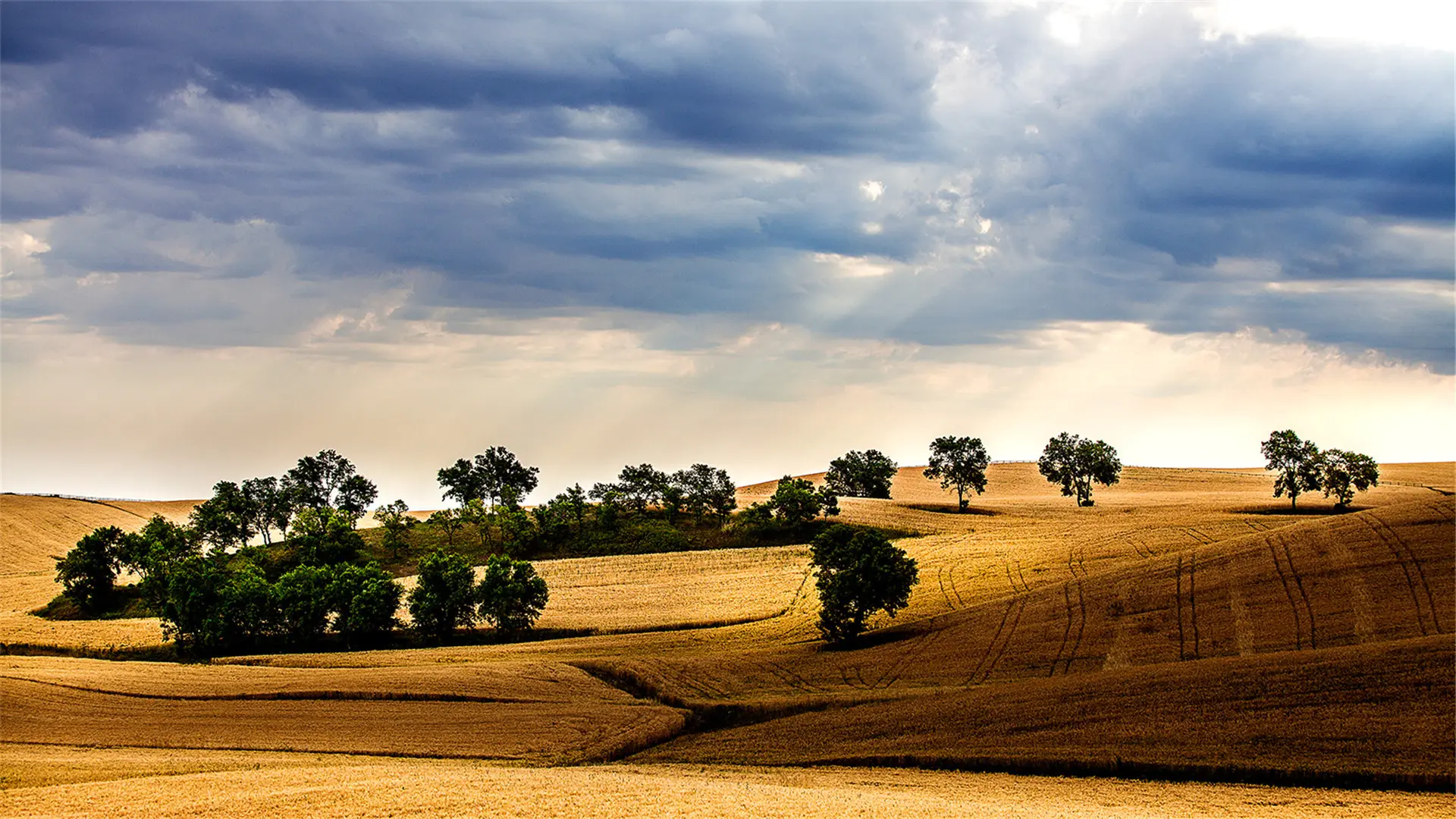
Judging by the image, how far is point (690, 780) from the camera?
41.8 meters

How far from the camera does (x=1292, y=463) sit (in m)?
133

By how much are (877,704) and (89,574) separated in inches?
3709

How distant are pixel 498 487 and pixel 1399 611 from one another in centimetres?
13629

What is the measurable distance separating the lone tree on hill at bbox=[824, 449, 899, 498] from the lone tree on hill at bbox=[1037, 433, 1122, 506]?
26618 millimetres

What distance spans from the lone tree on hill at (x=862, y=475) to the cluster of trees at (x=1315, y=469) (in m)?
59.1

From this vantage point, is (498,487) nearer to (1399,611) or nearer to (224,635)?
(224,635)

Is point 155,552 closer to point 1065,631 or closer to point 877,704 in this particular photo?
point 877,704

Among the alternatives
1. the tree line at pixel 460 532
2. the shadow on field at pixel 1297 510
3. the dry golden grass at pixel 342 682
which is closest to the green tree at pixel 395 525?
the tree line at pixel 460 532

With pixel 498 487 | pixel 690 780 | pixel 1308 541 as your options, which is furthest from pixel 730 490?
pixel 690 780

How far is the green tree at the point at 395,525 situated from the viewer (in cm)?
13488

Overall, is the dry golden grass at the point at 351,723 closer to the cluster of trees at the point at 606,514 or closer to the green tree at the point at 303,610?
the green tree at the point at 303,610

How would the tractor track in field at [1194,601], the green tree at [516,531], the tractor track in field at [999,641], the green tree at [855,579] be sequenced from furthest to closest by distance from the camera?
the green tree at [516,531], the green tree at [855,579], the tractor track in field at [999,641], the tractor track in field at [1194,601]

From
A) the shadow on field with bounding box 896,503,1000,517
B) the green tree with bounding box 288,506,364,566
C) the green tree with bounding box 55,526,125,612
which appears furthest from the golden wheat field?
the shadow on field with bounding box 896,503,1000,517

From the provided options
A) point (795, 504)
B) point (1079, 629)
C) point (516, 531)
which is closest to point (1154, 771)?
point (1079, 629)
